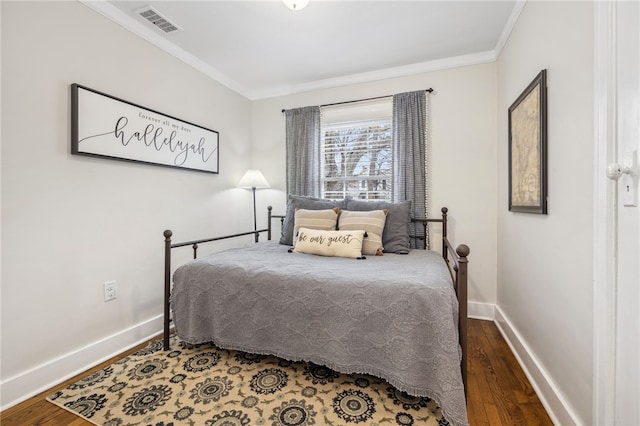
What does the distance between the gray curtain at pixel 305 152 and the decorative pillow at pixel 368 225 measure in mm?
814

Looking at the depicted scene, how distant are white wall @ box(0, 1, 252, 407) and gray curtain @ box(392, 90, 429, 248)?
203cm

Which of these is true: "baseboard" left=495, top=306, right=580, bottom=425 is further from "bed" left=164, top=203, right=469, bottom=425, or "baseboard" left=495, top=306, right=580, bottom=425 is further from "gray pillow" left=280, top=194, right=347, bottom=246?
"gray pillow" left=280, top=194, right=347, bottom=246

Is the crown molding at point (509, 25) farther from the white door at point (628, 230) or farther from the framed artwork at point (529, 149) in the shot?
the white door at point (628, 230)

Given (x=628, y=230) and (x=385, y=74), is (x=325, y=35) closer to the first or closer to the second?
(x=385, y=74)

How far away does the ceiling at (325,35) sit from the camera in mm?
1899

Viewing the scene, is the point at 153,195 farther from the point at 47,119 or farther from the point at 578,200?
the point at 578,200

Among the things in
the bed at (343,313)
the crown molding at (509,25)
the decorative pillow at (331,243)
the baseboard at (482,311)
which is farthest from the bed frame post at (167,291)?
the crown molding at (509,25)

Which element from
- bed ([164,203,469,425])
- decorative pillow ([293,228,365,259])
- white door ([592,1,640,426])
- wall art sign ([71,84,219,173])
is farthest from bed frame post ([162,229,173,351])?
white door ([592,1,640,426])

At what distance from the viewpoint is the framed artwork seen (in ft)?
4.83

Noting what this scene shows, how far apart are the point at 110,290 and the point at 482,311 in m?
3.00

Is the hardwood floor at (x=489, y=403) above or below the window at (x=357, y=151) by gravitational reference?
below

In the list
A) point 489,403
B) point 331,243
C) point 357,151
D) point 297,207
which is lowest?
point 489,403

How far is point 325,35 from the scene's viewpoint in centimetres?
222

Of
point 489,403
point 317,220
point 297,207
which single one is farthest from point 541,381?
point 297,207
